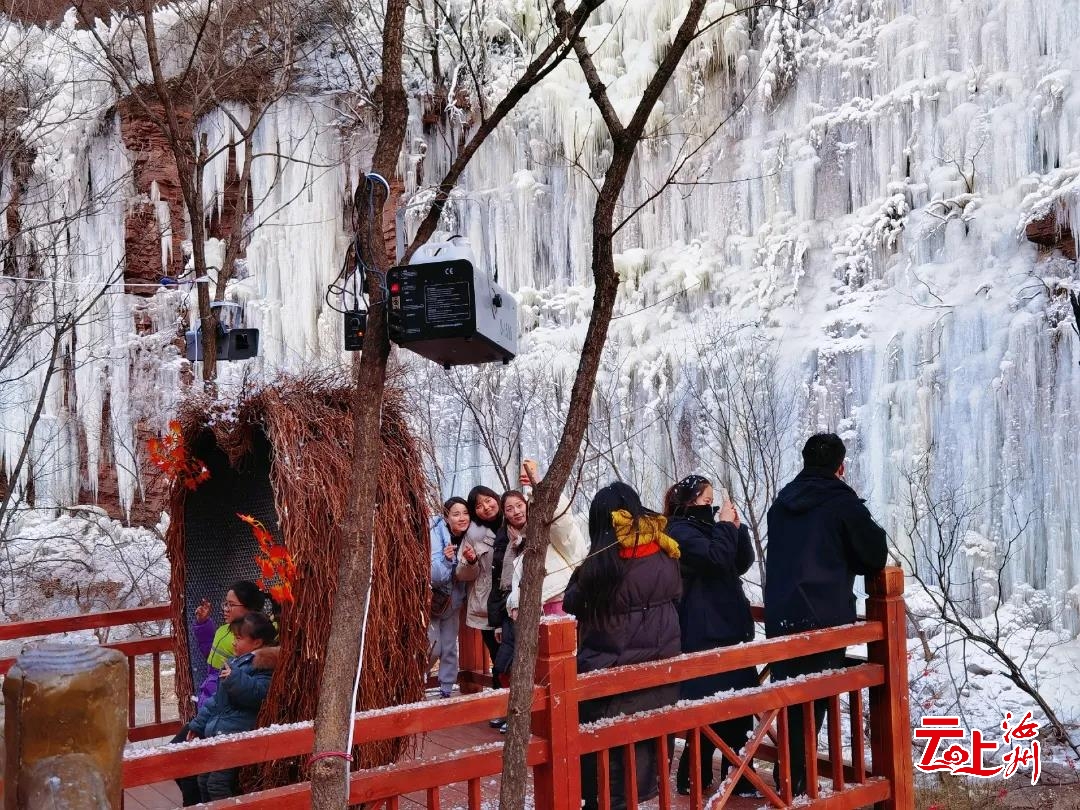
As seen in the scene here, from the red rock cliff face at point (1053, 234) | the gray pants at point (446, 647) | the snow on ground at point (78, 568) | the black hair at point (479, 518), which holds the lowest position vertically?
the snow on ground at point (78, 568)

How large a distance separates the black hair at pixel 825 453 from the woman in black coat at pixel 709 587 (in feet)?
1.62

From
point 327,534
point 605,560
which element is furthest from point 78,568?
point 605,560

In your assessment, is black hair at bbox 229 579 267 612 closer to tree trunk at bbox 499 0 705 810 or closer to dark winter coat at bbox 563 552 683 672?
dark winter coat at bbox 563 552 683 672

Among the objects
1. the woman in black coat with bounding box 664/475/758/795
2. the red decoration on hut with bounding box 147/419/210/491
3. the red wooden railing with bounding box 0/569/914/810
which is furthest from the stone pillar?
the red decoration on hut with bounding box 147/419/210/491

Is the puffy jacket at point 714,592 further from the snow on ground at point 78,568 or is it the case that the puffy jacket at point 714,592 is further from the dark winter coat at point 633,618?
the snow on ground at point 78,568

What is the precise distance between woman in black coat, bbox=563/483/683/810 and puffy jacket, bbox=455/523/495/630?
1.71 meters

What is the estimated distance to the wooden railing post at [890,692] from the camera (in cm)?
454

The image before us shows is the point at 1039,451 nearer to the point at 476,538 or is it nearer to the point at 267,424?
the point at 476,538

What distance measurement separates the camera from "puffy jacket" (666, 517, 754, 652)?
471cm

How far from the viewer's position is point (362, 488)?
2512 mm

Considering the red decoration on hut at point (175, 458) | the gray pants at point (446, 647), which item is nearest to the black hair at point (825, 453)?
the gray pants at point (446, 647)

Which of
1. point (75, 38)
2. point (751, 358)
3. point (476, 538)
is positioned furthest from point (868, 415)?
point (75, 38)

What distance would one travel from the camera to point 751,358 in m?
12.8

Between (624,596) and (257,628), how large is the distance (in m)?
1.51
